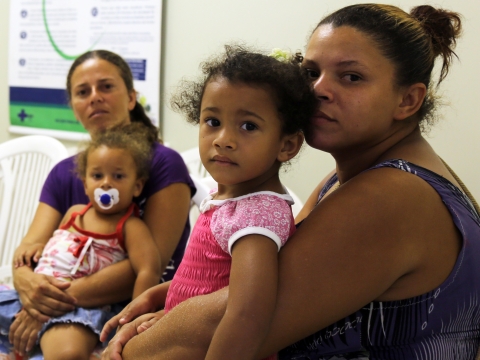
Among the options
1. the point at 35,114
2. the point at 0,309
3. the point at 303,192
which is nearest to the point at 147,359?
the point at 0,309

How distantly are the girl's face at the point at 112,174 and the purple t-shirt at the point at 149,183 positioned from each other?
0.14 metres

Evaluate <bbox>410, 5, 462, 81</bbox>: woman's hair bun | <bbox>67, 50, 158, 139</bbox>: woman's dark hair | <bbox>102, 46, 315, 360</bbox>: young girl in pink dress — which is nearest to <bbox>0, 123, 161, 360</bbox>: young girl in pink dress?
<bbox>67, 50, 158, 139</bbox>: woman's dark hair

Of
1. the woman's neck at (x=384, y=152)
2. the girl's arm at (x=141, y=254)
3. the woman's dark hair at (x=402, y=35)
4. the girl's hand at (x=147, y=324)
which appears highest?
the woman's dark hair at (x=402, y=35)

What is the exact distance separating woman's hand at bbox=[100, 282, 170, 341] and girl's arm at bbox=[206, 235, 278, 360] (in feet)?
1.56

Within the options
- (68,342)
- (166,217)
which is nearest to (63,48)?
(166,217)

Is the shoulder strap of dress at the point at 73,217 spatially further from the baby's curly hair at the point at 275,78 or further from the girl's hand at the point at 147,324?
the baby's curly hair at the point at 275,78

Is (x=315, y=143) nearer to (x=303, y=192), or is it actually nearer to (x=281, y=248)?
(x=281, y=248)

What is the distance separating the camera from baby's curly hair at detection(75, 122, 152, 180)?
1996mm

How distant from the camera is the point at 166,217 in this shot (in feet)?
6.75

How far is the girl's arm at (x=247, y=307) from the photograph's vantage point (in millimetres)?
1058

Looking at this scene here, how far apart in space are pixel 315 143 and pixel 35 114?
138 inches

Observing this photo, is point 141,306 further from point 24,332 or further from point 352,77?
point 352,77

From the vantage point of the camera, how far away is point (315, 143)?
50.9 inches

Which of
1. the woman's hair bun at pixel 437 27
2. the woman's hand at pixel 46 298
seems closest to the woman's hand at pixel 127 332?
the woman's hand at pixel 46 298
